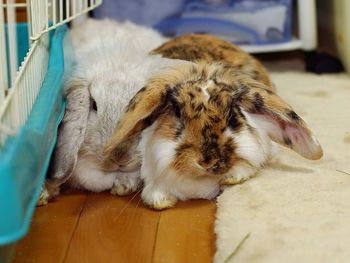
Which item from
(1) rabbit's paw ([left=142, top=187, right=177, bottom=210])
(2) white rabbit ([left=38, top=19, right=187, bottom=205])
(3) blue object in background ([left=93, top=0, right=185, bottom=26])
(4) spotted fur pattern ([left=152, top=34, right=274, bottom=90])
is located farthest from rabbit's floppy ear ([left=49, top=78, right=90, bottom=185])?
(3) blue object in background ([left=93, top=0, right=185, bottom=26])

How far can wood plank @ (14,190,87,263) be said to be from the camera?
1.37 m

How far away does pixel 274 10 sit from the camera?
2529mm

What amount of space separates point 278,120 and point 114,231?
496mm

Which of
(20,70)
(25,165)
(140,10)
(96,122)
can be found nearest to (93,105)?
Answer: (96,122)

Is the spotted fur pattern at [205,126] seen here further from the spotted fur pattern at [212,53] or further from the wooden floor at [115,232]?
the spotted fur pattern at [212,53]

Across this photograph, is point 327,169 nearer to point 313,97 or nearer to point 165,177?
point 165,177

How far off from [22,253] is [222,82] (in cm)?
64

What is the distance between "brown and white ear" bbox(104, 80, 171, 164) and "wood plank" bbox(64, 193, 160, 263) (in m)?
0.14

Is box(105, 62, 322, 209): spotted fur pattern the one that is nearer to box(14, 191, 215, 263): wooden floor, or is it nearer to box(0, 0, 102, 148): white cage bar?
box(14, 191, 215, 263): wooden floor

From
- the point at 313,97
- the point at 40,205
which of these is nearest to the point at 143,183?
the point at 40,205

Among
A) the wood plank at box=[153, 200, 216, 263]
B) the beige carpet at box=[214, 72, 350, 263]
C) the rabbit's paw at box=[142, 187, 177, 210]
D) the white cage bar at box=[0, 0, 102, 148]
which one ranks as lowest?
the wood plank at box=[153, 200, 216, 263]

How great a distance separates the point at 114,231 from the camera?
4.85 feet

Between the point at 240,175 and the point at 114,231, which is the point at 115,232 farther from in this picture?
the point at 240,175

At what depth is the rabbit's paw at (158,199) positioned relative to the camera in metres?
1.56
